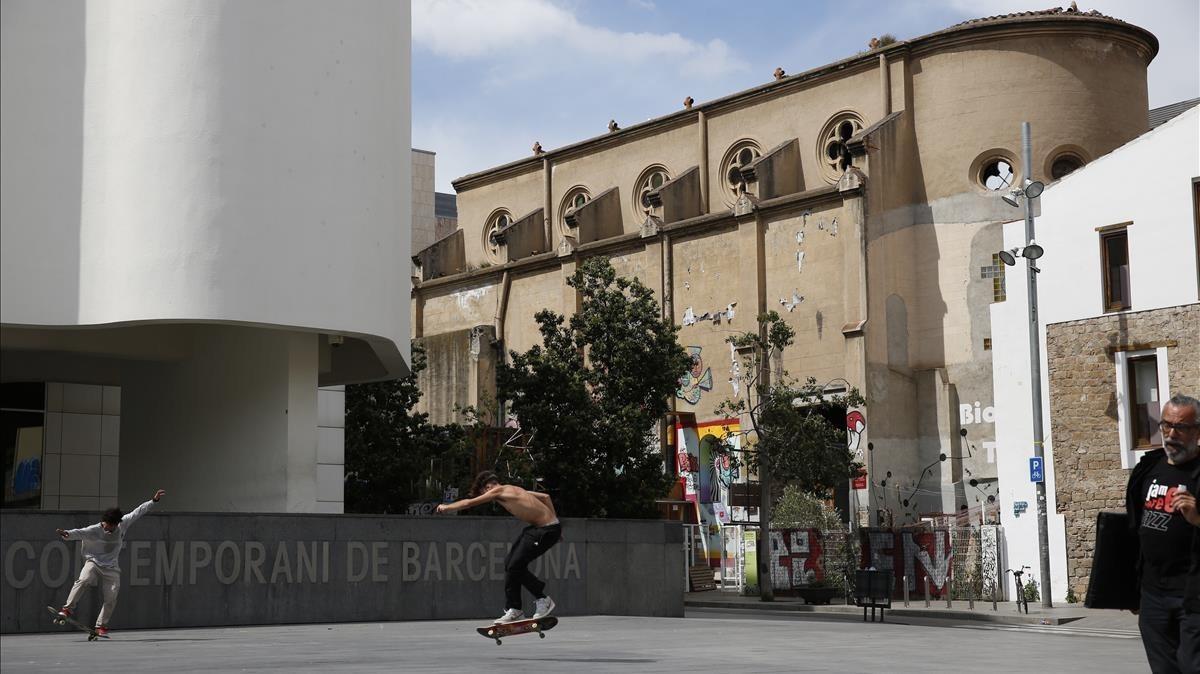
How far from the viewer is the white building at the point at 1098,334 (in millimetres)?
30875

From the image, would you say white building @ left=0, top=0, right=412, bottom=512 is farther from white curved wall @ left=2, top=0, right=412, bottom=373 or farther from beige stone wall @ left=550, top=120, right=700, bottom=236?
beige stone wall @ left=550, top=120, right=700, bottom=236

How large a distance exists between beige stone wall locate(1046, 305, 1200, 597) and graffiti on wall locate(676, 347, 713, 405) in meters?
18.7

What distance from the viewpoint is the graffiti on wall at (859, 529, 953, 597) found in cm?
3722

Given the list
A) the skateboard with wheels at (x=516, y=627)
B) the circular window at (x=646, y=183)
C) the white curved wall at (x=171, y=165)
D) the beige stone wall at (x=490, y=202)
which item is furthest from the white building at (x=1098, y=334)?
the beige stone wall at (x=490, y=202)

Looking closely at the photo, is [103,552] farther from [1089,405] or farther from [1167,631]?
[1089,405]

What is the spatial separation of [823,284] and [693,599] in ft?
43.9

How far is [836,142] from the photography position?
4934cm

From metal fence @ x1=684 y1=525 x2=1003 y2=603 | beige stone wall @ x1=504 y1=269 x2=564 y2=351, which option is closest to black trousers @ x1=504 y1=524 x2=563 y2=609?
metal fence @ x1=684 y1=525 x2=1003 y2=603

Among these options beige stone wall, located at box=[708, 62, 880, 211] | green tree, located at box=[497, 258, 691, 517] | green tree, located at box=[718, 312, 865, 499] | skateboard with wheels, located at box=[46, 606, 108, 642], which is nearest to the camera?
skateboard with wheels, located at box=[46, 606, 108, 642]

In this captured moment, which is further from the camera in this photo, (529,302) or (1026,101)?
(529,302)

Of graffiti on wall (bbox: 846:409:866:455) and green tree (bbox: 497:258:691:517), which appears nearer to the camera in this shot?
green tree (bbox: 497:258:691:517)

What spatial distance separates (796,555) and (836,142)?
55.5 ft

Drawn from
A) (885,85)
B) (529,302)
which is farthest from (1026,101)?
(529,302)

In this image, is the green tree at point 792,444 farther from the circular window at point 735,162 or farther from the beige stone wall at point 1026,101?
the circular window at point 735,162
